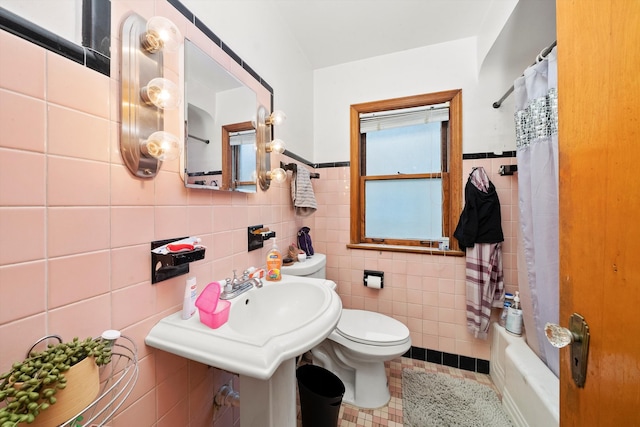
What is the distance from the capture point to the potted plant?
0.33m

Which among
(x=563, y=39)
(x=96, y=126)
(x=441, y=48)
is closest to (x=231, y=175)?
(x=96, y=126)

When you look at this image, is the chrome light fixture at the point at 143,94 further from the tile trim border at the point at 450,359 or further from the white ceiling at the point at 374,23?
the tile trim border at the point at 450,359

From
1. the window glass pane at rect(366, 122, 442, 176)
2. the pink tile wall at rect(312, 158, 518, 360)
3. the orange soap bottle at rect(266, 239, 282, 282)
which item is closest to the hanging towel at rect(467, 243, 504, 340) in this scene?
the pink tile wall at rect(312, 158, 518, 360)

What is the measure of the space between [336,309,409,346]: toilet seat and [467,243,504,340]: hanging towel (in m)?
0.58

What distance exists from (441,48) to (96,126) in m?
2.22

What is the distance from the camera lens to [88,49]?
566 mm

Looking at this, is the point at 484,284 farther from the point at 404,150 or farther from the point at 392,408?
the point at 404,150

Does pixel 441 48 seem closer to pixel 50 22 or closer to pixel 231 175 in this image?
pixel 231 175

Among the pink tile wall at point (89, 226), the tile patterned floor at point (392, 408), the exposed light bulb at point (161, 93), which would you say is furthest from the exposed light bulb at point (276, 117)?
the tile patterned floor at point (392, 408)

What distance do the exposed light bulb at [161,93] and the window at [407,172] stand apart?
1.49 meters

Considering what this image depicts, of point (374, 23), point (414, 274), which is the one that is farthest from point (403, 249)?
point (374, 23)

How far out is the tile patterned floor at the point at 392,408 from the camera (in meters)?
1.25

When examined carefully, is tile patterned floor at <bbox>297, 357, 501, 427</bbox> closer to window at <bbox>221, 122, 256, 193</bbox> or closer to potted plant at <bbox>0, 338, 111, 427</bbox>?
potted plant at <bbox>0, 338, 111, 427</bbox>

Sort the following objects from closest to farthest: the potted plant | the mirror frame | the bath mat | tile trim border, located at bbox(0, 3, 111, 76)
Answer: the potted plant
tile trim border, located at bbox(0, 3, 111, 76)
the mirror frame
the bath mat
